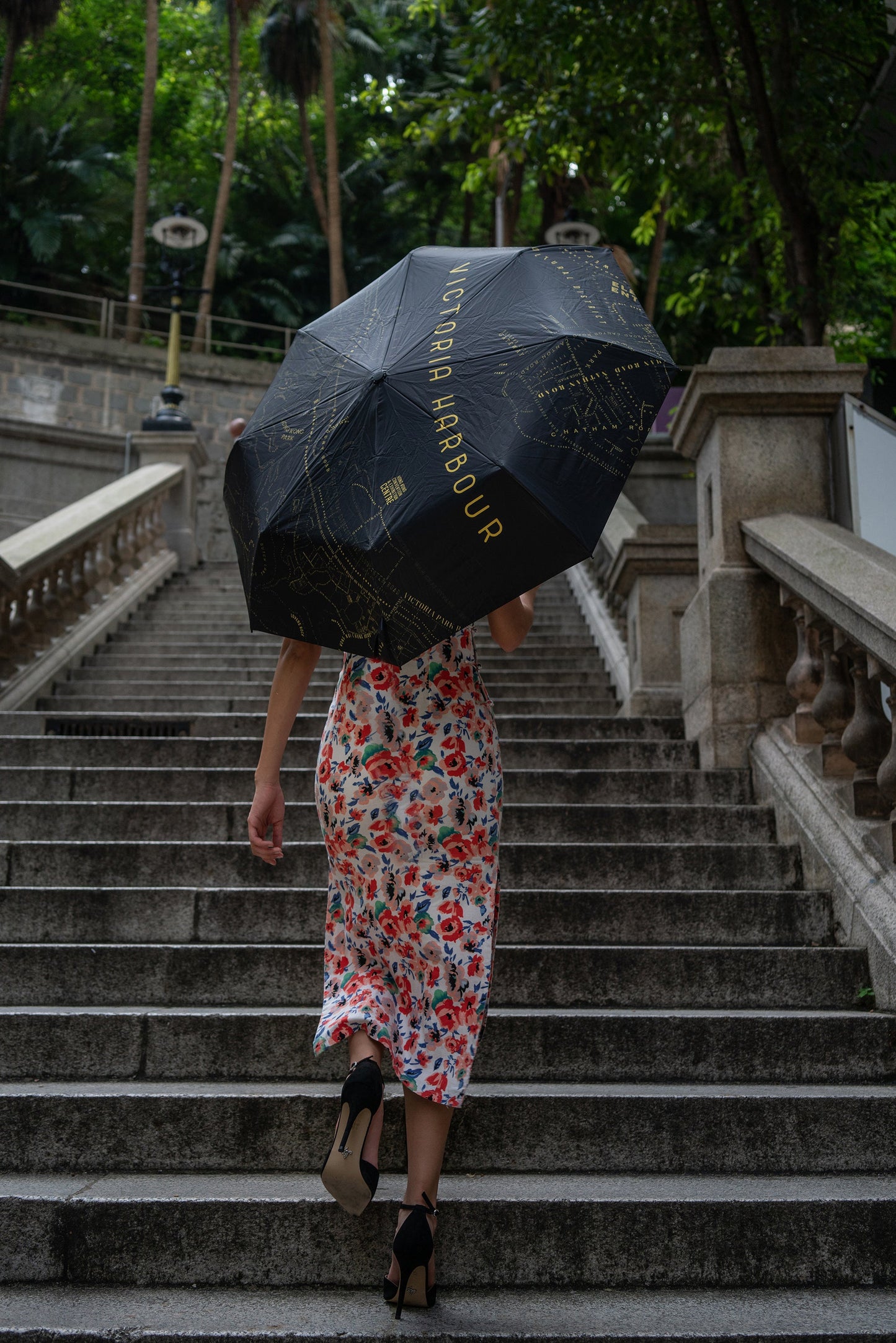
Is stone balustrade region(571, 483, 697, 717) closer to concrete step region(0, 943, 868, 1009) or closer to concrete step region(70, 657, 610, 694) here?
concrete step region(70, 657, 610, 694)

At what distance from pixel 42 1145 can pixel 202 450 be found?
10.5 metres

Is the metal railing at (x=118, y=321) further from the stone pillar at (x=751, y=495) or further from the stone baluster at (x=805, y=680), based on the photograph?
the stone baluster at (x=805, y=680)

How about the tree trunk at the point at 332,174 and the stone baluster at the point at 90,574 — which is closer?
the stone baluster at the point at 90,574

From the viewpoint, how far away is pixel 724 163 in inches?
416

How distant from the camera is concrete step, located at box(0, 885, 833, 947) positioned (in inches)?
153

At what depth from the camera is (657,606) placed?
671 cm

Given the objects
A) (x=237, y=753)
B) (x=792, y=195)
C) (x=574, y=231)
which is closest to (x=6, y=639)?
(x=237, y=753)

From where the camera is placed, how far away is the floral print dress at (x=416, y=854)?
242 cm

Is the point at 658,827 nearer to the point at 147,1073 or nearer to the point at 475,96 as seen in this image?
the point at 147,1073

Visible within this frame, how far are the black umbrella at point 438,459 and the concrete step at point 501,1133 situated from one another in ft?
4.35

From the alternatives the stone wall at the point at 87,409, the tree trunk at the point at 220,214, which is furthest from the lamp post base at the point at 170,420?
the tree trunk at the point at 220,214

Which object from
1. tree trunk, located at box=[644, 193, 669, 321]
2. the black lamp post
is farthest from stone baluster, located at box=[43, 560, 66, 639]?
tree trunk, located at box=[644, 193, 669, 321]

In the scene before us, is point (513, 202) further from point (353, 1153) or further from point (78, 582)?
point (353, 1153)

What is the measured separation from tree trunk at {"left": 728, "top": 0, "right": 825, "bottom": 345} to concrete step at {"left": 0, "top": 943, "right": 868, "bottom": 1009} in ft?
18.6
